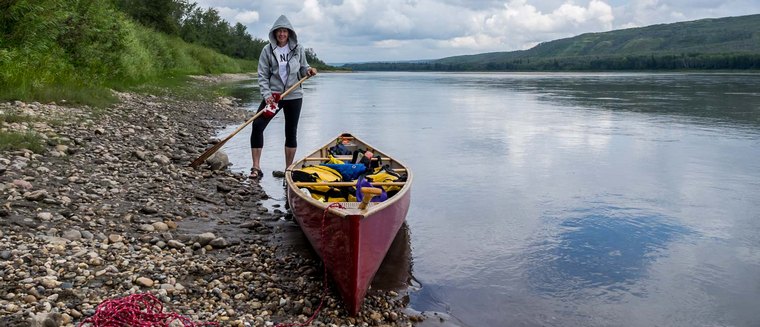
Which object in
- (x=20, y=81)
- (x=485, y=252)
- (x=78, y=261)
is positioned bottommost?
(x=485, y=252)

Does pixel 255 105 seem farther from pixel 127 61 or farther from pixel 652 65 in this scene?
pixel 652 65

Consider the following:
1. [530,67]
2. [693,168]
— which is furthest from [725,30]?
[693,168]

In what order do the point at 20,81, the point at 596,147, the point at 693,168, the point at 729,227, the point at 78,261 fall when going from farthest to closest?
the point at 596,147, the point at 693,168, the point at 20,81, the point at 729,227, the point at 78,261

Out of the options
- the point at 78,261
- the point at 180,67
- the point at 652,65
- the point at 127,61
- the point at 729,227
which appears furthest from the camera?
the point at 652,65

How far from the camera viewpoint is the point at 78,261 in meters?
5.11

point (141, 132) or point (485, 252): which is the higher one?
point (141, 132)

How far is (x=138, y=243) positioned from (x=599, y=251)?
18.3 ft

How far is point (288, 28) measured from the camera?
28.9 feet

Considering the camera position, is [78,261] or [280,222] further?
[280,222]

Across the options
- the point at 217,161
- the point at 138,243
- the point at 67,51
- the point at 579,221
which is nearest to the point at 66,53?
the point at 67,51

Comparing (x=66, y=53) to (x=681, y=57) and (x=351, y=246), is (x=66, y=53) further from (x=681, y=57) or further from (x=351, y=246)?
(x=681, y=57)

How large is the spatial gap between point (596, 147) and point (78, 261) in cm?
1423

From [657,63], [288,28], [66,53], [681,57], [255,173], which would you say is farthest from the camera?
[681,57]

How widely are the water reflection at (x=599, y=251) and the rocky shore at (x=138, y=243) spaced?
6.75ft
